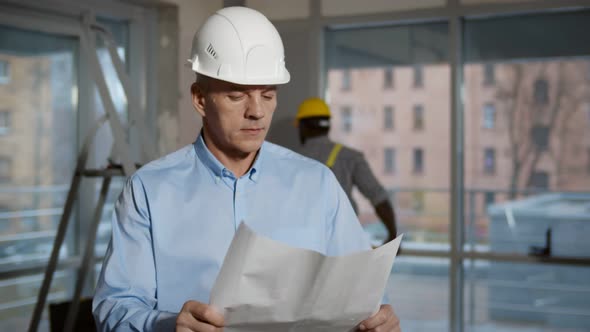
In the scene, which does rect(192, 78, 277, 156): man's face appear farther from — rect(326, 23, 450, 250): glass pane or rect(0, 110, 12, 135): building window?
rect(326, 23, 450, 250): glass pane

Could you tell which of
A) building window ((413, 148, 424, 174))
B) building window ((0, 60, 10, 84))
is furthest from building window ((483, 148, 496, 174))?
building window ((0, 60, 10, 84))

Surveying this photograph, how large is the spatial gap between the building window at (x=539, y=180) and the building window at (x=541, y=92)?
17.5 inches

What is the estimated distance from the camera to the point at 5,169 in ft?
13.5

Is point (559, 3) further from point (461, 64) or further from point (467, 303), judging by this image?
point (467, 303)

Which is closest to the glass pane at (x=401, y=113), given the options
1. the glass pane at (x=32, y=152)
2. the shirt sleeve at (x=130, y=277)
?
the glass pane at (x=32, y=152)

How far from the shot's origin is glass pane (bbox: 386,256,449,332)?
16.5 feet

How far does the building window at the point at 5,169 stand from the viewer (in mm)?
4105

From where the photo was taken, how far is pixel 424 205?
507 centimetres

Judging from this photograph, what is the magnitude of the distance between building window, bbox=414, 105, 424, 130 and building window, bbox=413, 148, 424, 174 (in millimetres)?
154

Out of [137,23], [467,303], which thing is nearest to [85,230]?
[137,23]

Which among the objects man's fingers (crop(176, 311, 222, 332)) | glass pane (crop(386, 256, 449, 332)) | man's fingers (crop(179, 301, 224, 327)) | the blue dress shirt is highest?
the blue dress shirt

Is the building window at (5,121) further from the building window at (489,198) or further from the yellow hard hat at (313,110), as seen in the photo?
the building window at (489,198)

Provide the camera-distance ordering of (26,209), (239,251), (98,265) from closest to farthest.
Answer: (239,251) → (26,209) → (98,265)

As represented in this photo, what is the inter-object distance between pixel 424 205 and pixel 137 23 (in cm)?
224
